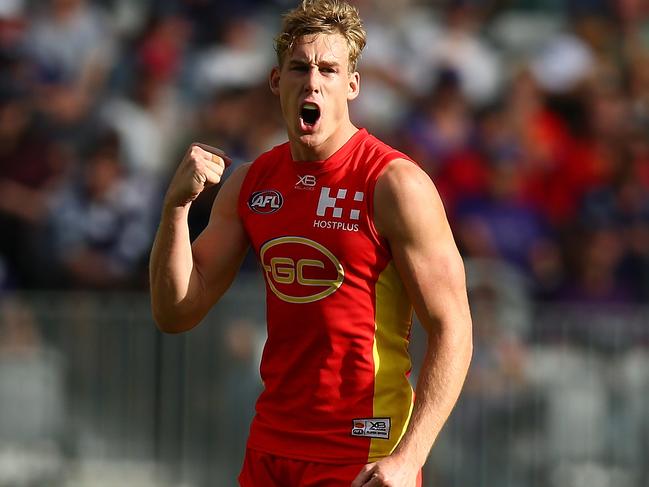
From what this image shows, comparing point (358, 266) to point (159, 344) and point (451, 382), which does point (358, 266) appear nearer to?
point (451, 382)

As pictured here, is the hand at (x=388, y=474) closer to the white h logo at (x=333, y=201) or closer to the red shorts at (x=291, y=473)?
the red shorts at (x=291, y=473)

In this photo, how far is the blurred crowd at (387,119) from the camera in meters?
10.6

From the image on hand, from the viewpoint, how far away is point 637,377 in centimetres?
936

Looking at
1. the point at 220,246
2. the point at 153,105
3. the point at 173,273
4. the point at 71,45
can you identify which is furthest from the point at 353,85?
the point at 71,45

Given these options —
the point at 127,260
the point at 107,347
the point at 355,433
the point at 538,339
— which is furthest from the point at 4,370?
the point at 355,433

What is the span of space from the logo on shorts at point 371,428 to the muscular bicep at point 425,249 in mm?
416

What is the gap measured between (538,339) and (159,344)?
109 inches

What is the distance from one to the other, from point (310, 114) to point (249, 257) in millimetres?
5416

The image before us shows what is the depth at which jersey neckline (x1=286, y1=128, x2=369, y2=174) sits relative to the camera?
5023 mm

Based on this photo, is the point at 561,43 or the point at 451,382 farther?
the point at 561,43

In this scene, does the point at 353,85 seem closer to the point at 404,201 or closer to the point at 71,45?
the point at 404,201

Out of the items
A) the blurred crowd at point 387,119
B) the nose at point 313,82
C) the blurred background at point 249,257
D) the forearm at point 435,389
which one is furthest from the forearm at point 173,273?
the blurred crowd at point 387,119

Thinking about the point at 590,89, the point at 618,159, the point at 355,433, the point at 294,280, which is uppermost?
the point at 590,89

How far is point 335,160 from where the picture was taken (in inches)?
198
